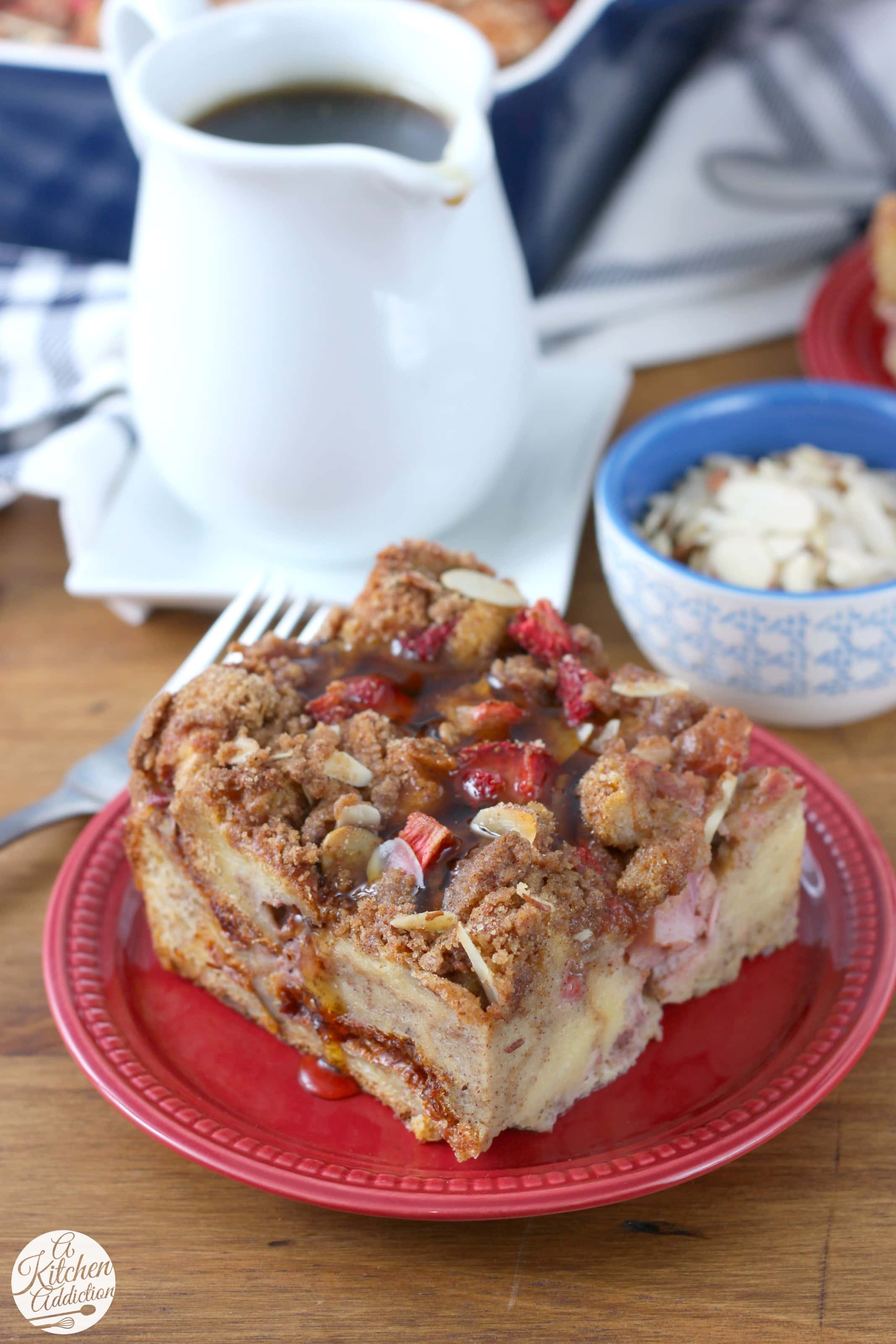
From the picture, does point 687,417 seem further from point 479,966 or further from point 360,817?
point 479,966

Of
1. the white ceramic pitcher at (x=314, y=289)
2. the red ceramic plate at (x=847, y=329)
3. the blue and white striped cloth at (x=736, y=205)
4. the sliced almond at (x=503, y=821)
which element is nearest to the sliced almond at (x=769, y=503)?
the white ceramic pitcher at (x=314, y=289)

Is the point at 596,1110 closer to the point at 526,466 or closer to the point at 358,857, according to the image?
the point at 358,857

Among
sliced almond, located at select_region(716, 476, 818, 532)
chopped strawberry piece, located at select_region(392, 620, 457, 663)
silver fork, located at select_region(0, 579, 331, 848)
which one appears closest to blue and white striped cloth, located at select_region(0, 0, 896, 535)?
sliced almond, located at select_region(716, 476, 818, 532)

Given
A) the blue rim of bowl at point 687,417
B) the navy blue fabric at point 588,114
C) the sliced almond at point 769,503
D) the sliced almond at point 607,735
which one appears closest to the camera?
the sliced almond at point 607,735

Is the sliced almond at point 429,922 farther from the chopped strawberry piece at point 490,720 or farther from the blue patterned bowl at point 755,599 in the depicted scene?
the blue patterned bowl at point 755,599

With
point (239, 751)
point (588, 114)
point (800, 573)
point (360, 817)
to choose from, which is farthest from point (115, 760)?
point (588, 114)

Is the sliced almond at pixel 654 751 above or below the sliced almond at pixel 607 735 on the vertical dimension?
above
